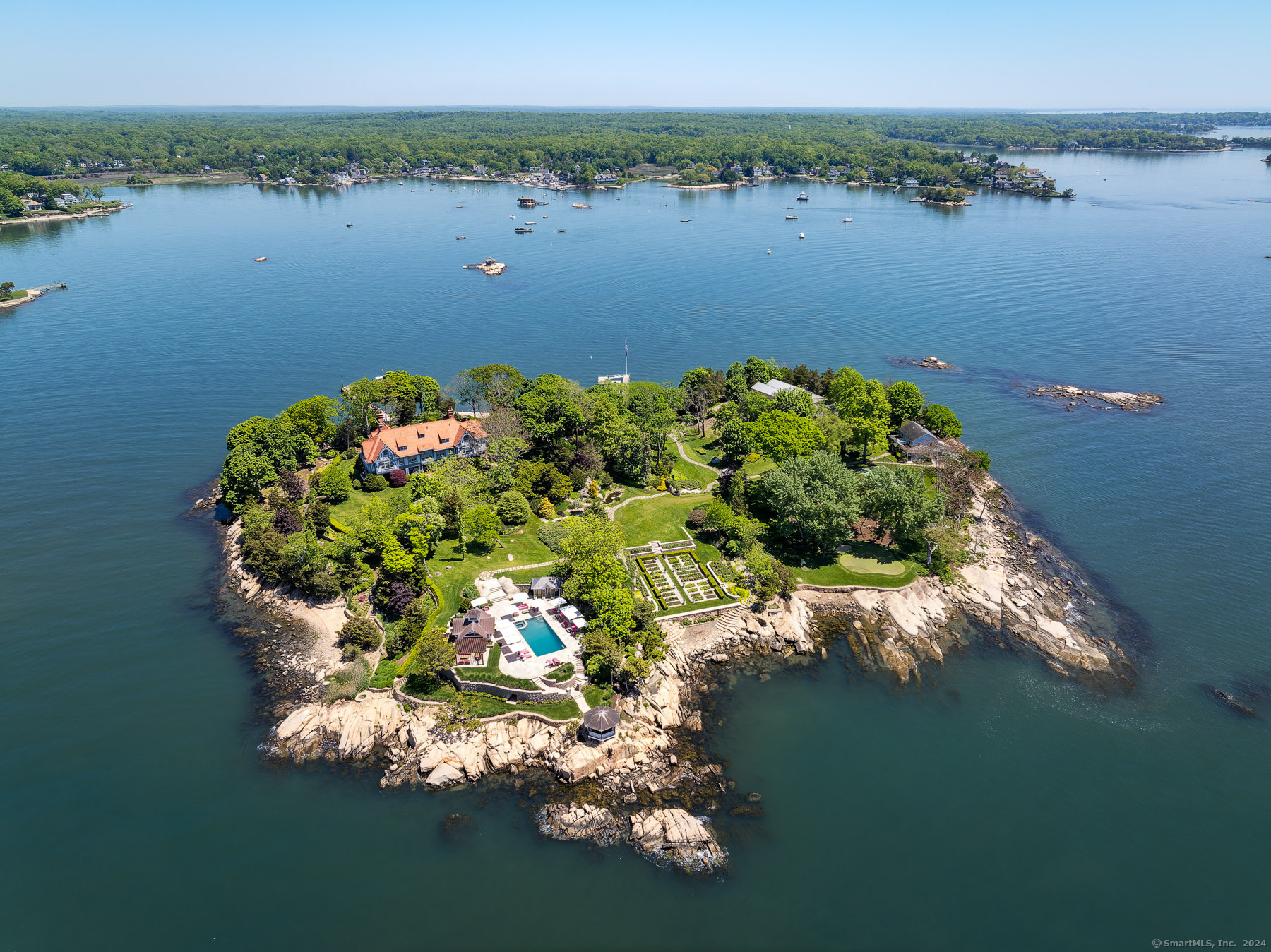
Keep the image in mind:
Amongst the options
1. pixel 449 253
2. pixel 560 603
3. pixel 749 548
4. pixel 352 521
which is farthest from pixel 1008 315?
pixel 449 253

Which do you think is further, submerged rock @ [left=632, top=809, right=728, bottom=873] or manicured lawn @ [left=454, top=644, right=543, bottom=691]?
manicured lawn @ [left=454, top=644, right=543, bottom=691]

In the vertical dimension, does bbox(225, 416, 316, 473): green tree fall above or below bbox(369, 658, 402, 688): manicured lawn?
above

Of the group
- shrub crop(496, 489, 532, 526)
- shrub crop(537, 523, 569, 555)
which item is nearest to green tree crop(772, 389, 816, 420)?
shrub crop(537, 523, 569, 555)

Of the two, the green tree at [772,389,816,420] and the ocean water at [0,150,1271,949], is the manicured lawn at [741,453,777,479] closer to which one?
the green tree at [772,389,816,420]

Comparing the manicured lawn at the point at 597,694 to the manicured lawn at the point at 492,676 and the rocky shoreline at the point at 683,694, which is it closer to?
the rocky shoreline at the point at 683,694

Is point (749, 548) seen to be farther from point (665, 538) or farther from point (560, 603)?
point (560, 603)

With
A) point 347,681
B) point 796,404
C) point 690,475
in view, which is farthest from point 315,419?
point 796,404

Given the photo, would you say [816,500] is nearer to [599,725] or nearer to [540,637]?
[540,637]
